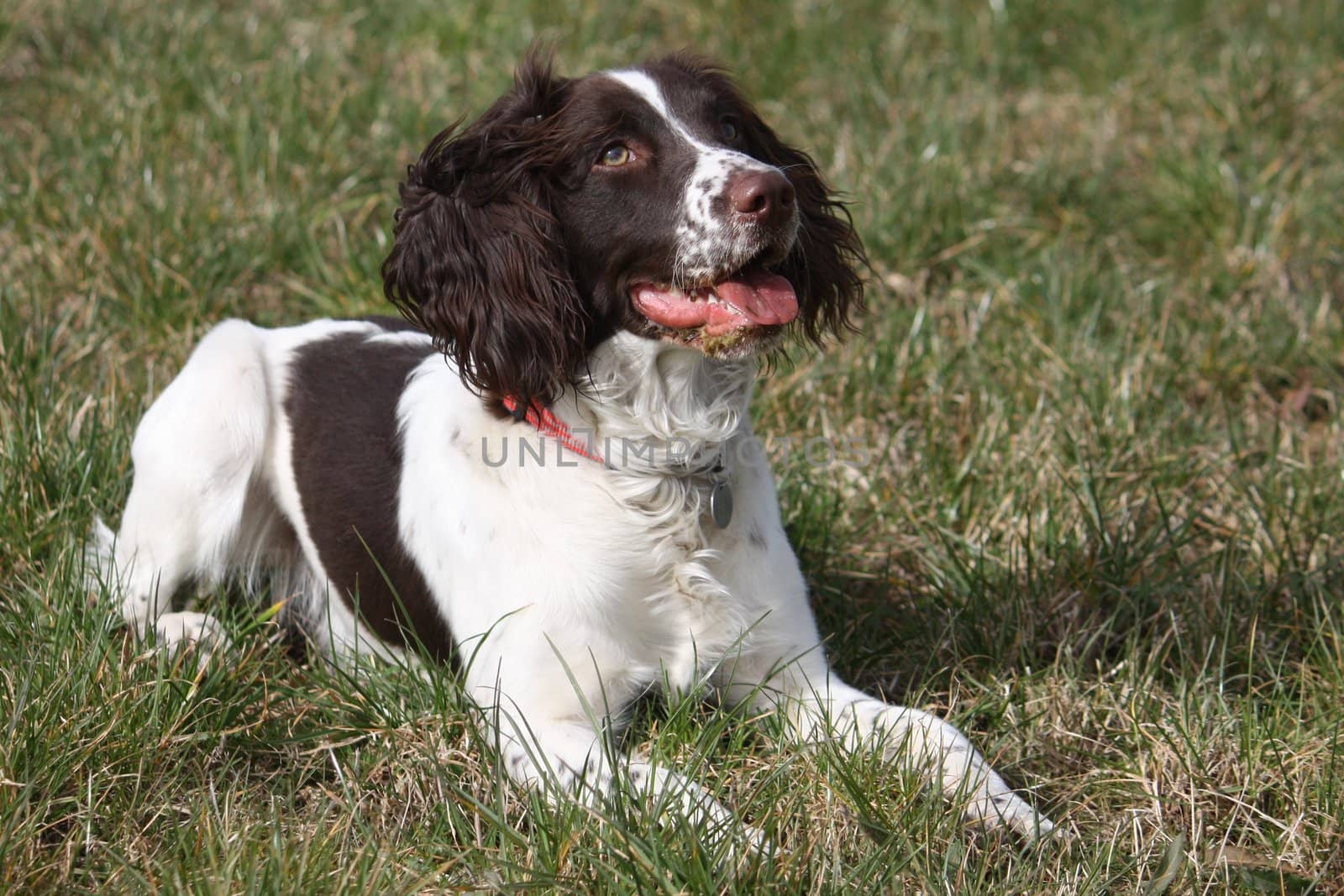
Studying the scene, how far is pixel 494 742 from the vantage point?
2.71 m

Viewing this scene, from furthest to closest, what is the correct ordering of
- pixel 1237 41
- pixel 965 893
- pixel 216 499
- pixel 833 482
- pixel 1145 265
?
pixel 1237 41 → pixel 1145 265 → pixel 833 482 → pixel 216 499 → pixel 965 893

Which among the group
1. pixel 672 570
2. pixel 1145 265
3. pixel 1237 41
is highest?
pixel 1237 41

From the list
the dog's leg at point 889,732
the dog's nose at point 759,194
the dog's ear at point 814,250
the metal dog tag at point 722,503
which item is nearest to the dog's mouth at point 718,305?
the dog's nose at point 759,194

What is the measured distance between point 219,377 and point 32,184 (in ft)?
5.75

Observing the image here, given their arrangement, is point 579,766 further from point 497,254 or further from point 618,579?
point 497,254

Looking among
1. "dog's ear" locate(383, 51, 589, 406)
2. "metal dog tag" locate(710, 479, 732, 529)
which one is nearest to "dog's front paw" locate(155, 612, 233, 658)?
"dog's ear" locate(383, 51, 589, 406)

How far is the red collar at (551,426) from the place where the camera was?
9.25 ft

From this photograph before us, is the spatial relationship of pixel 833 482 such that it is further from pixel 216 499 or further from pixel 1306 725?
pixel 216 499

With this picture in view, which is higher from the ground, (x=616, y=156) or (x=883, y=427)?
(x=616, y=156)

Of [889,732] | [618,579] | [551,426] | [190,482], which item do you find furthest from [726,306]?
[190,482]

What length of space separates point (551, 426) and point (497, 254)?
0.36 m

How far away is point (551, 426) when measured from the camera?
2.83m

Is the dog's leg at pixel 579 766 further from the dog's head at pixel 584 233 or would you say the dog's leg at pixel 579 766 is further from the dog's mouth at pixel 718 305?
the dog's mouth at pixel 718 305

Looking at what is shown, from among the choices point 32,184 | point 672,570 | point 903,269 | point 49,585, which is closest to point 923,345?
point 903,269
